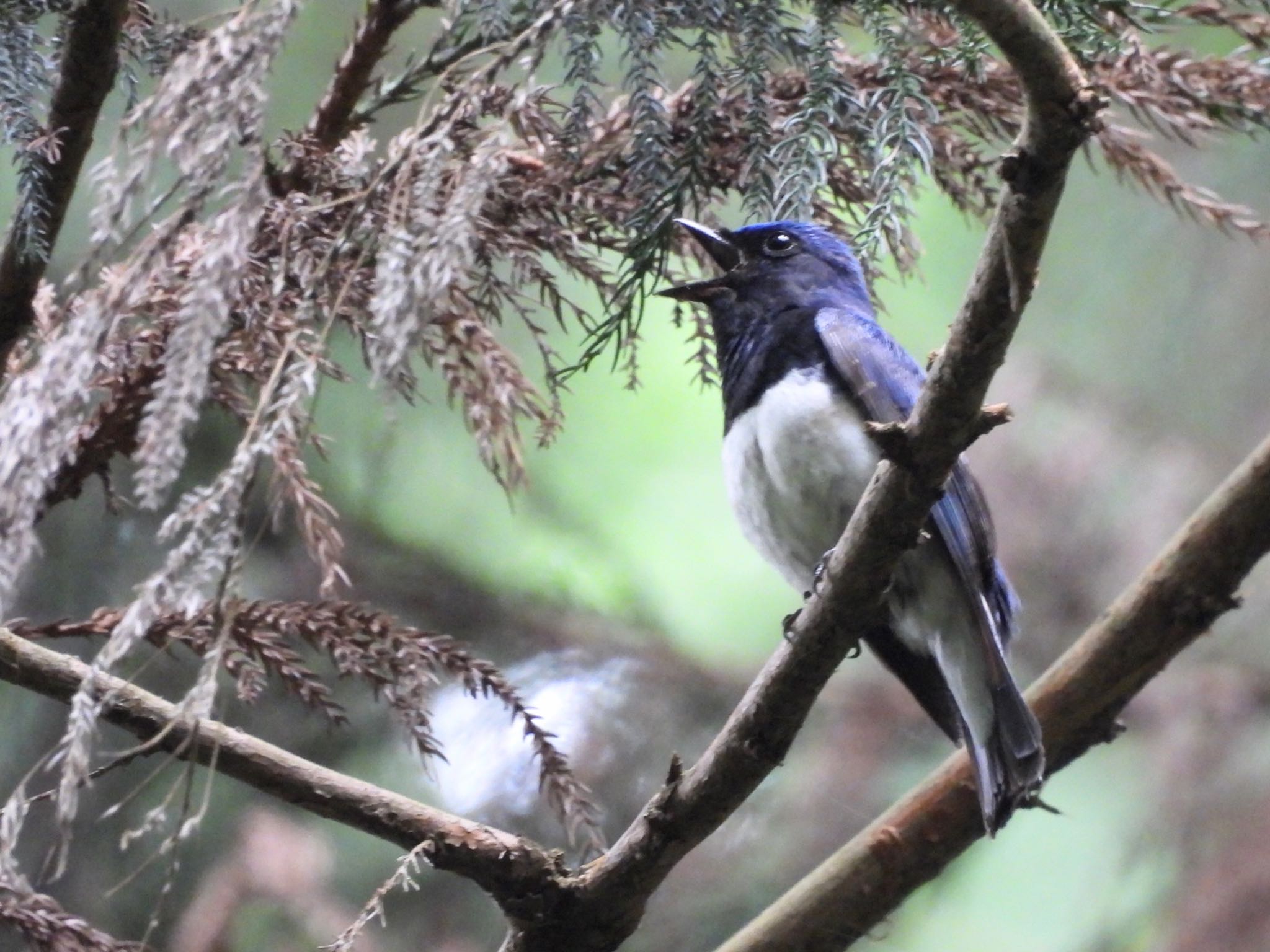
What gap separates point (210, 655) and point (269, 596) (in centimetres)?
181

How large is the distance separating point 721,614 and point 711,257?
1.41 meters

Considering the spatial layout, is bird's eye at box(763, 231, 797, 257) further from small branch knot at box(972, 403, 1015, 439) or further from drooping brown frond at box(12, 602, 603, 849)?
small branch knot at box(972, 403, 1015, 439)

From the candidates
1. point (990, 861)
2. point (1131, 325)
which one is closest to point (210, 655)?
point (990, 861)

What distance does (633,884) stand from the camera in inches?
62.2

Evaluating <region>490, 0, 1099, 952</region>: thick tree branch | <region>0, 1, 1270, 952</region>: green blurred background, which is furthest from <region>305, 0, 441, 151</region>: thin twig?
<region>0, 1, 1270, 952</region>: green blurred background

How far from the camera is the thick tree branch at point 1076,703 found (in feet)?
6.13

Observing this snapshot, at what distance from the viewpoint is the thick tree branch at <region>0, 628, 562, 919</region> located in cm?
141

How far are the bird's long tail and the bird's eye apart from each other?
0.79 metres

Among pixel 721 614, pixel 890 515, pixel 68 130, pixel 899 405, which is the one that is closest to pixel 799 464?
pixel 899 405

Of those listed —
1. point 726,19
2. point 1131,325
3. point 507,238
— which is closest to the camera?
point 726,19

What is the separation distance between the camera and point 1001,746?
1.89m

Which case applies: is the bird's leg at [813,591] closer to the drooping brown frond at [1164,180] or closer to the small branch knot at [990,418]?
the small branch knot at [990,418]

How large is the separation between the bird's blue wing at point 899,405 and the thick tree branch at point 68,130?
1115 mm

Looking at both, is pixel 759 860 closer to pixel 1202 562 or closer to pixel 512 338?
pixel 512 338
